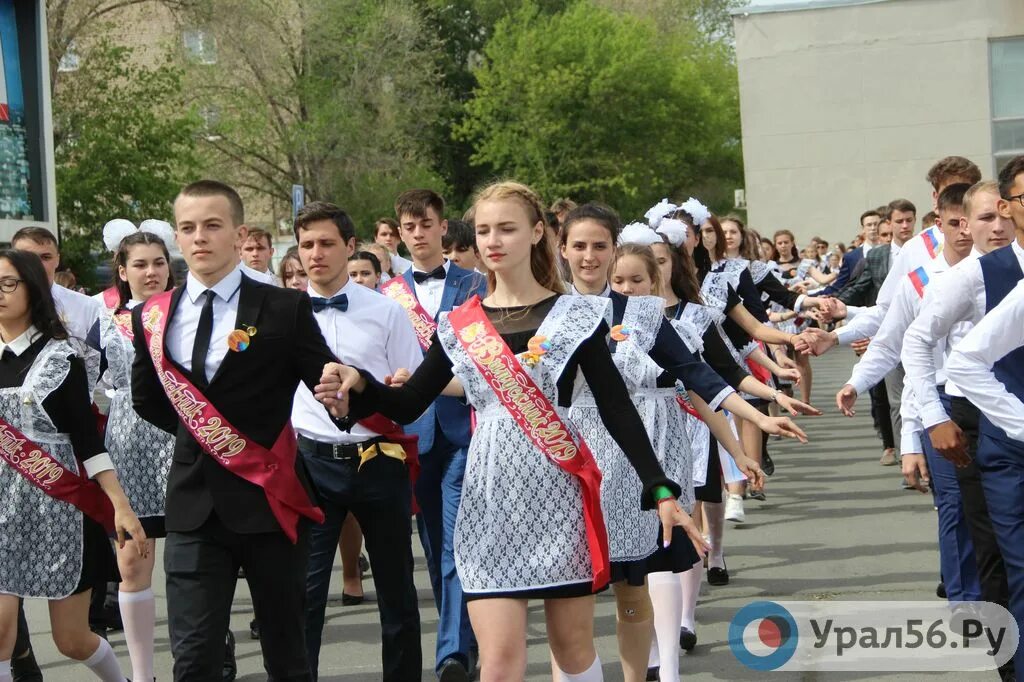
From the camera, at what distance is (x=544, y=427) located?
466 centimetres

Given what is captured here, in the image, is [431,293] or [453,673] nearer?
[453,673]

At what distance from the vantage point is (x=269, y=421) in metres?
4.90

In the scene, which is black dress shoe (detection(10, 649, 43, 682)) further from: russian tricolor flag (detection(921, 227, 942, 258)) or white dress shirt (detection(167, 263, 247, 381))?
russian tricolor flag (detection(921, 227, 942, 258))

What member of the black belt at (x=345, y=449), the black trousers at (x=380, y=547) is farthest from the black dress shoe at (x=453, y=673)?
the black belt at (x=345, y=449)

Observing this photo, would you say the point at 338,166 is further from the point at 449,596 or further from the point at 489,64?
the point at 449,596

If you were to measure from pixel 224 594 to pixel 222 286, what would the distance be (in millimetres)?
989

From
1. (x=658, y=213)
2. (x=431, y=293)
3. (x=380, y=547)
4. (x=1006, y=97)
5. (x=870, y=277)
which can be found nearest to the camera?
(x=380, y=547)

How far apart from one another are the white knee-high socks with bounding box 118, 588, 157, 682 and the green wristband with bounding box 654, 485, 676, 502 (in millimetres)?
2711

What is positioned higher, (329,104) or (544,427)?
(329,104)

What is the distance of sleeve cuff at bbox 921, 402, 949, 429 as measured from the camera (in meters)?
5.41

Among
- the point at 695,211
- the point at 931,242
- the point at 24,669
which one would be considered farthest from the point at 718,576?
the point at 24,669

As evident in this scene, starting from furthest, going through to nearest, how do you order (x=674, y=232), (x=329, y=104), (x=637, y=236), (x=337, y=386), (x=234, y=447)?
(x=329, y=104), (x=674, y=232), (x=637, y=236), (x=234, y=447), (x=337, y=386)

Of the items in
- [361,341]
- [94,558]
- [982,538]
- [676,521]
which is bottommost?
[982,538]

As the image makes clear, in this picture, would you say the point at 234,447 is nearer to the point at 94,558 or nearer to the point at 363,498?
the point at 363,498
